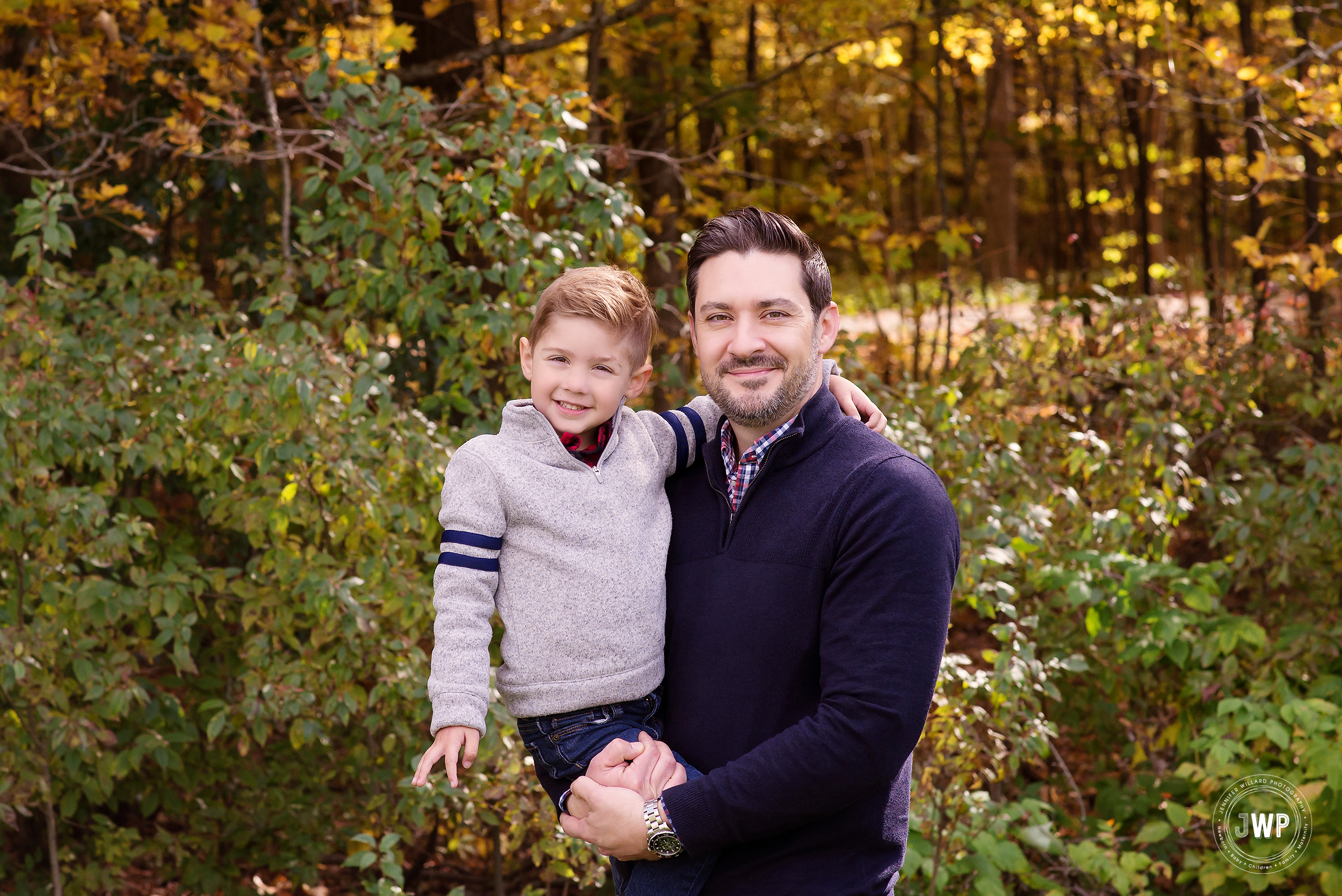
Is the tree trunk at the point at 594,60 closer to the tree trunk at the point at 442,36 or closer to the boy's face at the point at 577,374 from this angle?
the tree trunk at the point at 442,36

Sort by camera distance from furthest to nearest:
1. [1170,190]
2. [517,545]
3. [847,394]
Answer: [1170,190] → [847,394] → [517,545]

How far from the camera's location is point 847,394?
239 cm

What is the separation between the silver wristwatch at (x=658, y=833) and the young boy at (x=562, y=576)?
0.14 feet

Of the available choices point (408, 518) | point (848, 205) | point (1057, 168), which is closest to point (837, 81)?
point (1057, 168)

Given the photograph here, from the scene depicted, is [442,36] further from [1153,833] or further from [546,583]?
[1153,833]

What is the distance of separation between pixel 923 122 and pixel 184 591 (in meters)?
21.6

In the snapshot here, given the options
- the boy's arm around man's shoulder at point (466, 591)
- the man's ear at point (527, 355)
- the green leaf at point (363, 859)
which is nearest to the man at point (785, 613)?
the boy's arm around man's shoulder at point (466, 591)

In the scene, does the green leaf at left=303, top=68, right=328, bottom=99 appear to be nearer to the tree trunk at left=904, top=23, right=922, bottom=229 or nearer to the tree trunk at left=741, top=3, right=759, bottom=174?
the tree trunk at left=741, top=3, right=759, bottom=174

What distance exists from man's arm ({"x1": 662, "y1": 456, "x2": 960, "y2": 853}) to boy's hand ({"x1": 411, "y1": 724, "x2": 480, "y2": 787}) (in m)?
0.35

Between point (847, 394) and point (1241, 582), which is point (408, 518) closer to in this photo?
point (847, 394)

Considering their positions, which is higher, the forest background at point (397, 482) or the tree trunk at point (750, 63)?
the tree trunk at point (750, 63)

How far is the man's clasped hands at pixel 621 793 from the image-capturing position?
182 centimetres

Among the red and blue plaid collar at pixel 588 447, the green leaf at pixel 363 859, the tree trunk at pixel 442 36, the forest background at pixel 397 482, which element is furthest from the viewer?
the tree trunk at pixel 442 36

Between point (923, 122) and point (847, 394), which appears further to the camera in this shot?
point (923, 122)
